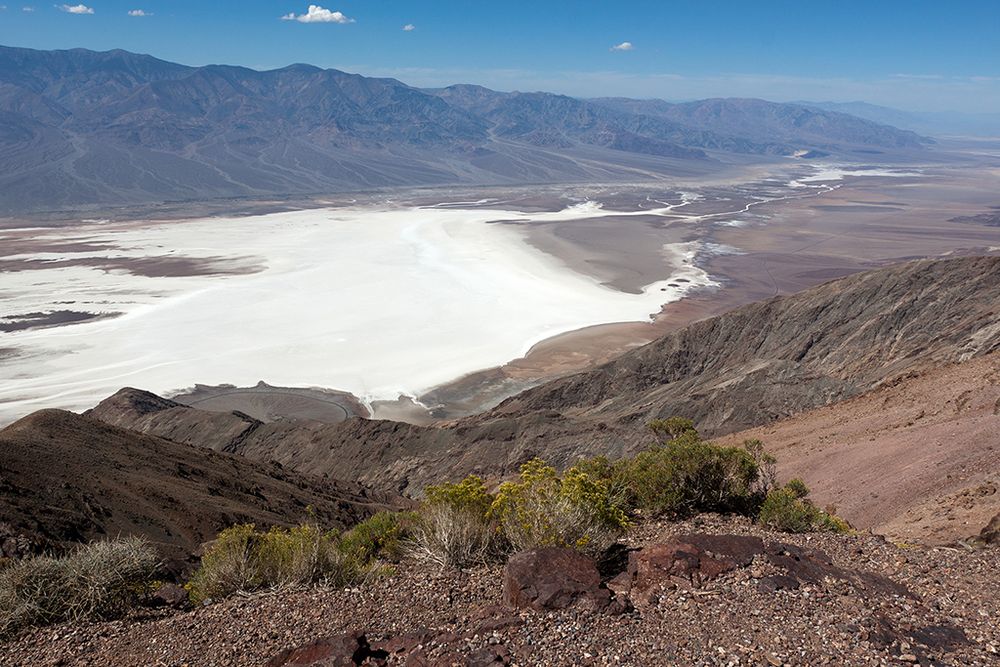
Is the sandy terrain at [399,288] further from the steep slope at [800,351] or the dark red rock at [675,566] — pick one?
the dark red rock at [675,566]

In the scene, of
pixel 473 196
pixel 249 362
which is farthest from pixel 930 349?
pixel 473 196

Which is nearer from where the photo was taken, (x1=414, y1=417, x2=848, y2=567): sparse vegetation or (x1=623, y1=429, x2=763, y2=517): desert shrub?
(x1=414, y1=417, x2=848, y2=567): sparse vegetation

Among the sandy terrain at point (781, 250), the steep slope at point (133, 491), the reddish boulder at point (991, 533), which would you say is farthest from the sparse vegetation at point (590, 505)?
the sandy terrain at point (781, 250)

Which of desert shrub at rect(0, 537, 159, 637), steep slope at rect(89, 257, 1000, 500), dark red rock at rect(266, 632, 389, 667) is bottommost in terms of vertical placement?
steep slope at rect(89, 257, 1000, 500)

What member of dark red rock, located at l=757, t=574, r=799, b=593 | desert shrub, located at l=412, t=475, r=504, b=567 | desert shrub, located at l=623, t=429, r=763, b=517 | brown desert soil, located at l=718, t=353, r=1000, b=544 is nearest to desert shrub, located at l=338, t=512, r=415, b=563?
desert shrub, located at l=412, t=475, r=504, b=567

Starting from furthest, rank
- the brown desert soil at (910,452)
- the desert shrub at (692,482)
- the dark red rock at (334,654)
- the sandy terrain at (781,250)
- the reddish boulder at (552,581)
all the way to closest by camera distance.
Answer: the sandy terrain at (781,250) → the brown desert soil at (910,452) → the desert shrub at (692,482) → the reddish boulder at (552,581) → the dark red rock at (334,654)

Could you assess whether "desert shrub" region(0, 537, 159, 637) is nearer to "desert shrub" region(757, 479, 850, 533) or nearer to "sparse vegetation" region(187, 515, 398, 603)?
"sparse vegetation" region(187, 515, 398, 603)
